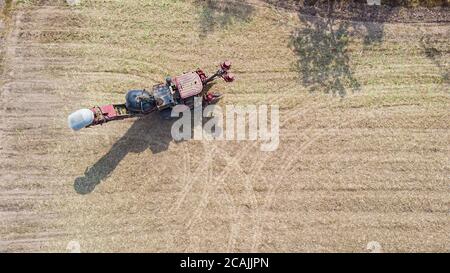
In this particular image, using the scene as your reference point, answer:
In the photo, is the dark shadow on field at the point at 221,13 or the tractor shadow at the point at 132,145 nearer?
the tractor shadow at the point at 132,145

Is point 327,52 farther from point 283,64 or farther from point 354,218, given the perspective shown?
point 354,218

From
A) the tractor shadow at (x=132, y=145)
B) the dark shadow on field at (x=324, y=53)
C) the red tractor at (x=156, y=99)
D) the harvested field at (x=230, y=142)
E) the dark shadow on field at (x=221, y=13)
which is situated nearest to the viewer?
the red tractor at (x=156, y=99)

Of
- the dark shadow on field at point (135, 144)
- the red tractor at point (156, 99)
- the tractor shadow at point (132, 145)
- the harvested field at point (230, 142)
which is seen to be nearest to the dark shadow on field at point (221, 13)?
the harvested field at point (230, 142)

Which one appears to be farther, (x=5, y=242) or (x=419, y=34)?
(x=419, y=34)

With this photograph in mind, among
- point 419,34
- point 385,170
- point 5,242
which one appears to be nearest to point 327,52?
point 419,34

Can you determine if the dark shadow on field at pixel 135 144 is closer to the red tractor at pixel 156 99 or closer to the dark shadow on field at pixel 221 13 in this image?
the red tractor at pixel 156 99

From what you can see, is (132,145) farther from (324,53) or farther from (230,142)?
(324,53)

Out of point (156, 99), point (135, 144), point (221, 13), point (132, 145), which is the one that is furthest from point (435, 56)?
point (132, 145)
